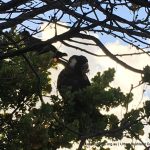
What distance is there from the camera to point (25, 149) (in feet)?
23.8

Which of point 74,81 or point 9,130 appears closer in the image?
point 9,130

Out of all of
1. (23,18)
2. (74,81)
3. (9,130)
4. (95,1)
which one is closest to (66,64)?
(74,81)

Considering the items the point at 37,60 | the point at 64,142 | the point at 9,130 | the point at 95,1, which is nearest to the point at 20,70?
the point at 37,60

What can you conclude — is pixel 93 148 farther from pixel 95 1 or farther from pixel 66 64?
pixel 95 1

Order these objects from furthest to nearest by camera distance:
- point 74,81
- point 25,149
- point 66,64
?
point 74,81 < point 66,64 < point 25,149

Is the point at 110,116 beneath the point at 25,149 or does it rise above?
above

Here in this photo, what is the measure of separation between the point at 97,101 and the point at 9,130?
1.66m

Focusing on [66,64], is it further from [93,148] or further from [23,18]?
[23,18]

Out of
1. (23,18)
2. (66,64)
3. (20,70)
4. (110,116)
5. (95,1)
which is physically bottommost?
(95,1)

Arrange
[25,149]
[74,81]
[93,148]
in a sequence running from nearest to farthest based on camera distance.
Result: [25,149] → [93,148] → [74,81]

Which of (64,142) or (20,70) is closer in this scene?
(64,142)

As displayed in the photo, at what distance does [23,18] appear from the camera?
16.1ft

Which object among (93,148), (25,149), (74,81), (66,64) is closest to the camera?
(25,149)

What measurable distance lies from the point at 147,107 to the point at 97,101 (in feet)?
10.6
